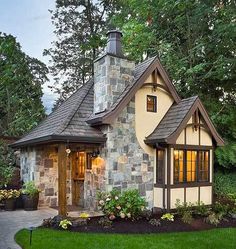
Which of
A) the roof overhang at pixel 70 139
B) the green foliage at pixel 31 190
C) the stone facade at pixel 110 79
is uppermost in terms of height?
the stone facade at pixel 110 79

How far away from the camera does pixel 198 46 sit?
1501 centimetres

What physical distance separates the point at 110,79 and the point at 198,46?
5835 mm

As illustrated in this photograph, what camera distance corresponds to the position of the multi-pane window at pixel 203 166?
39.2ft

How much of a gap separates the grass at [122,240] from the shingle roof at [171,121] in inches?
130

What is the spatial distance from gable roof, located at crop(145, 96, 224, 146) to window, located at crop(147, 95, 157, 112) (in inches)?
21.0

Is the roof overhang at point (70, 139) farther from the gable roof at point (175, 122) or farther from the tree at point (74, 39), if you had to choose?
the tree at point (74, 39)

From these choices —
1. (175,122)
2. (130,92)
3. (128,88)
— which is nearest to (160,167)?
(175,122)

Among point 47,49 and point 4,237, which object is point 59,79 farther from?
point 4,237

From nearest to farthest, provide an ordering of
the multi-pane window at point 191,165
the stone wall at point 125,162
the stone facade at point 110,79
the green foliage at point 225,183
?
the stone wall at point 125,162 → the stone facade at point 110,79 → the multi-pane window at point 191,165 → the green foliage at point 225,183

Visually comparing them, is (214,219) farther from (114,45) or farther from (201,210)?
(114,45)

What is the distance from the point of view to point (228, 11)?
1506 cm

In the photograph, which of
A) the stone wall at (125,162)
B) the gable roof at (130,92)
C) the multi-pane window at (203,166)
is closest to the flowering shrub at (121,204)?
the stone wall at (125,162)

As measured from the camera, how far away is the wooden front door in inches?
503

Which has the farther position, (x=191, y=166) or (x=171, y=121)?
(x=191, y=166)
